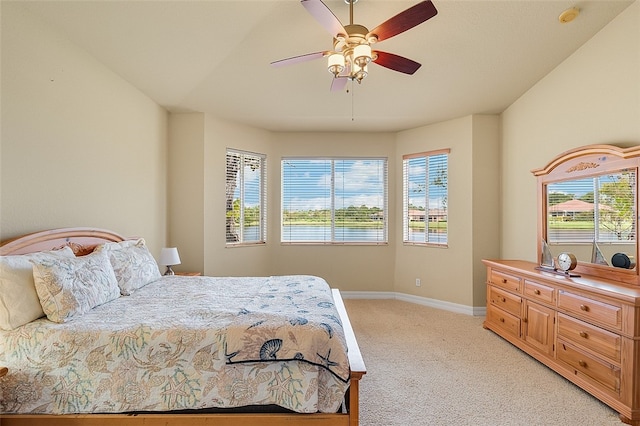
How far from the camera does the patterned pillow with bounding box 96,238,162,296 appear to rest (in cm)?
258

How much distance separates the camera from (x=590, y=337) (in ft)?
7.73

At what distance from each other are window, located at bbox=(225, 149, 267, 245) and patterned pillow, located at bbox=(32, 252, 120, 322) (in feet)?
8.07

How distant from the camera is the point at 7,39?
215 centimetres

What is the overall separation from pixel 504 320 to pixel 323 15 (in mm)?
3444

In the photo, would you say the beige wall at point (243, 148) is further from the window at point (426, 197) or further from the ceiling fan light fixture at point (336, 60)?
the ceiling fan light fixture at point (336, 60)

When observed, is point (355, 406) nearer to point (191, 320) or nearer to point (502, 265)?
point (191, 320)

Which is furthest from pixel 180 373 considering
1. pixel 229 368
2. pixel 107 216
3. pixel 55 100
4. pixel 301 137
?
pixel 301 137

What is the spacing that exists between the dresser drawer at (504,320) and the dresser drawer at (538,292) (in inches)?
13.6

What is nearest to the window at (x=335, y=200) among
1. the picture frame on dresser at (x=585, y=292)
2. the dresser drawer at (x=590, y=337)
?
the picture frame on dresser at (x=585, y=292)

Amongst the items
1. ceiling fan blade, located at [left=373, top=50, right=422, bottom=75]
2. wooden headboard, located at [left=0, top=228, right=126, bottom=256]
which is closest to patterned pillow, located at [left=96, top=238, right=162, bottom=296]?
wooden headboard, located at [left=0, top=228, right=126, bottom=256]

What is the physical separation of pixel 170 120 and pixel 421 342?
14.0 ft

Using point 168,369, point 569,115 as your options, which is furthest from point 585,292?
point 168,369

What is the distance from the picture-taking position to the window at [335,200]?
529cm

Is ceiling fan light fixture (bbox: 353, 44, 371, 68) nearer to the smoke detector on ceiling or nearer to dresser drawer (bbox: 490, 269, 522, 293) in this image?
the smoke detector on ceiling
